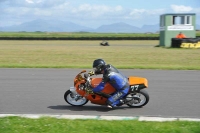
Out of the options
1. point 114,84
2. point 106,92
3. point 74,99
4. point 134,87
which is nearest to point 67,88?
point 74,99

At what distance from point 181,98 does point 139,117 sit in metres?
2.81

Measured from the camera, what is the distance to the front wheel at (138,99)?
32.2 feet

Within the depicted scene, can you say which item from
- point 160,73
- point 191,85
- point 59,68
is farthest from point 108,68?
point 59,68

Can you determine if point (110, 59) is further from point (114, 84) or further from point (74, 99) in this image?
point (114, 84)

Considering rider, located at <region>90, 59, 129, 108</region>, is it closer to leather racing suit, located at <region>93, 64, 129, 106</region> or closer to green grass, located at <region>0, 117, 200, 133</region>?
leather racing suit, located at <region>93, 64, 129, 106</region>

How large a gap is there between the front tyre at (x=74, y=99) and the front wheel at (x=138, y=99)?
1087mm

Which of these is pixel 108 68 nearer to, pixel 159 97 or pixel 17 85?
pixel 159 97

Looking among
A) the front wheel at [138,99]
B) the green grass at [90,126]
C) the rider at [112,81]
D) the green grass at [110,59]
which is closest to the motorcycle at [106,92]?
the front wheel at [138,99]

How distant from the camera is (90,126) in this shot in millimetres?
7199

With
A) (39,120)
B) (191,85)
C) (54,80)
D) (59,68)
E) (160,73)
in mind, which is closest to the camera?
(39,120)

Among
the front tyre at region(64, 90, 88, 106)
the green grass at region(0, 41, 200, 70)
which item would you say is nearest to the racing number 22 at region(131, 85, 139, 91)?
the front tyre at region(64, 90, 88, 106)

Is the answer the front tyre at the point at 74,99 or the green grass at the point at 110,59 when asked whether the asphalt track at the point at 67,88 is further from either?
the green grass at the point at 110,59

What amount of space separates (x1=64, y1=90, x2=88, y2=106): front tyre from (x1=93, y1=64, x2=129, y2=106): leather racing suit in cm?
60

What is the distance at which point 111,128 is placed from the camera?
7051mm
